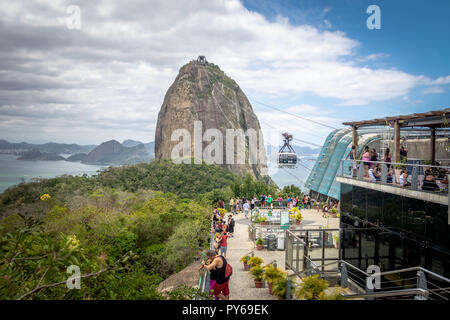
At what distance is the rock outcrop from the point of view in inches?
2606

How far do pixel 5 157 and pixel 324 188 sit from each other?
121 feet

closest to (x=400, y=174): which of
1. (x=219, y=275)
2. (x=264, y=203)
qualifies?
(x=219, y=275)

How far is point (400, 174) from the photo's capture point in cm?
777

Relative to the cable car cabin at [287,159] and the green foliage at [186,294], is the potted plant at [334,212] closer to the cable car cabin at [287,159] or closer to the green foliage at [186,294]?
the green foliage at [186,294]

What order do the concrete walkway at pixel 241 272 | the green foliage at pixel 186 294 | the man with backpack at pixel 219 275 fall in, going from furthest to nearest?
the concrete walkway at pixel 241 272 < the man with backpack at pixel 219 275 < the green foliage at pixel 186 294

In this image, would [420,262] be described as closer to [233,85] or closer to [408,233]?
[408,233]

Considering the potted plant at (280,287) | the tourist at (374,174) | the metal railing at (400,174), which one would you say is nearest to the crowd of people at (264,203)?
the metal railing at (400,174)

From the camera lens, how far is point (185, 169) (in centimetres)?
4694

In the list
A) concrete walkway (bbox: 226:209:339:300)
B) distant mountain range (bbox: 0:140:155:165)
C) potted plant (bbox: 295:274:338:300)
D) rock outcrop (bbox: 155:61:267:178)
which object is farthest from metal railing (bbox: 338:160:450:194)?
distant mountain range (bbox: 0:140:155:165)

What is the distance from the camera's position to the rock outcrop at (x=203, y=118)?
66.2 meters

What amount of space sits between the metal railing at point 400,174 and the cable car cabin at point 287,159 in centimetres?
3742

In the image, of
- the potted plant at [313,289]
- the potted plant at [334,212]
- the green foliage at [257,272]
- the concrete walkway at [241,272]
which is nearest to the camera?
the potted plant at [313,289]
